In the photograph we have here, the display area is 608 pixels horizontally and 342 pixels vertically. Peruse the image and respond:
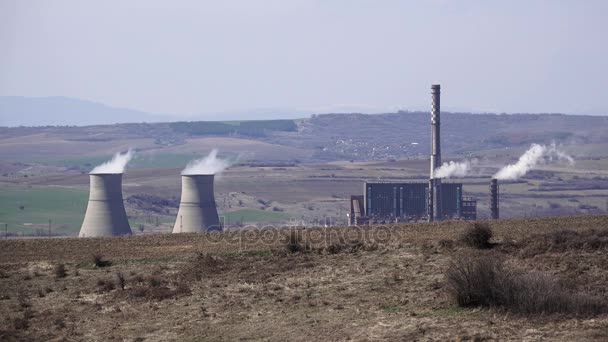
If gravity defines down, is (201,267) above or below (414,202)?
above

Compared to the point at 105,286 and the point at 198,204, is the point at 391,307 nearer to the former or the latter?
the point at 105,286

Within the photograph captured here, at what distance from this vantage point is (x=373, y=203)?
273 ft

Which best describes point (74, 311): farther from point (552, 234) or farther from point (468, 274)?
point (552, 234)

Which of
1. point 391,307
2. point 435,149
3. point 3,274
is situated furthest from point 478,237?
point 435,149

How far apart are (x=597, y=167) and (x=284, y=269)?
119704 millimetres

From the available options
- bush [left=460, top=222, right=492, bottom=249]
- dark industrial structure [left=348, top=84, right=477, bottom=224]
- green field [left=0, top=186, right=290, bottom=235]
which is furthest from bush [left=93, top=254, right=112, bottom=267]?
green field [left=0, top=186, right=290, bottom=235]

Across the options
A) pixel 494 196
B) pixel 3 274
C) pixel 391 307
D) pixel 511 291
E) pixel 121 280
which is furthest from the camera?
pixel 494 196

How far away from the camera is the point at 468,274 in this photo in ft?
53.1

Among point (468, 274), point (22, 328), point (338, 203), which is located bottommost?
point (338, 203)

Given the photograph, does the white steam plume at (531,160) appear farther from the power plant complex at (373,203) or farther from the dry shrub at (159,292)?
the dry shrub at (159,292)

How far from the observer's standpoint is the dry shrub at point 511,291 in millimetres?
15008

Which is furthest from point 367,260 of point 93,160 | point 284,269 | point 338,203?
point 93,160

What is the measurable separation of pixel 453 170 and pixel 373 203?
2703 centimetres

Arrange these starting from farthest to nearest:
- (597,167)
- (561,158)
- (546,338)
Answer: (561,158), (597,167), (546,338)
